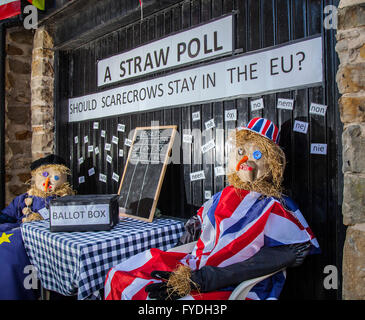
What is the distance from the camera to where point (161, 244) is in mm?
2883

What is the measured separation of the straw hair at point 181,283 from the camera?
1.88m

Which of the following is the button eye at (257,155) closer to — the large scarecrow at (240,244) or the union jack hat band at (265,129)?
the large scarecrow at (240,244)

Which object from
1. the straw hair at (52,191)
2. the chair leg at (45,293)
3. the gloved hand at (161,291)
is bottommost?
the chair leg at (45,293)

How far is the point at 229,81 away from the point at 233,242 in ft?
4.66

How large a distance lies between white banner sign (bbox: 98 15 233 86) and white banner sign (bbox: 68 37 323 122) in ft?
0.37

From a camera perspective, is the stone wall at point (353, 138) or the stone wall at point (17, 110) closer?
the stone wall at point (353, 138)

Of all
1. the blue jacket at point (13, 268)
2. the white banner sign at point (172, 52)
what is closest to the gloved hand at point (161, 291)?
the blue jacket at point (13, 268)

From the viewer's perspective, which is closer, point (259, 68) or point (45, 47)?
point (259, 68)

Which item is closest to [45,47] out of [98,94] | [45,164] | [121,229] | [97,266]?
[98,94]

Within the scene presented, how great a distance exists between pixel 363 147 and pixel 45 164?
2881 mm

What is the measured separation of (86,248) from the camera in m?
2.41

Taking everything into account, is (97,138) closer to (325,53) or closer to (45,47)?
(45,47)

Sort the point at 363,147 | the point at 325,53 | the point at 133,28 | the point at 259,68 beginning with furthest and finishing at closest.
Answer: the point at 133,28
the point at 259,68
the point at 325,53
the point at 363,147

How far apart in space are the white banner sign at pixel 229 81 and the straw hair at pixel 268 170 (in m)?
0.54
